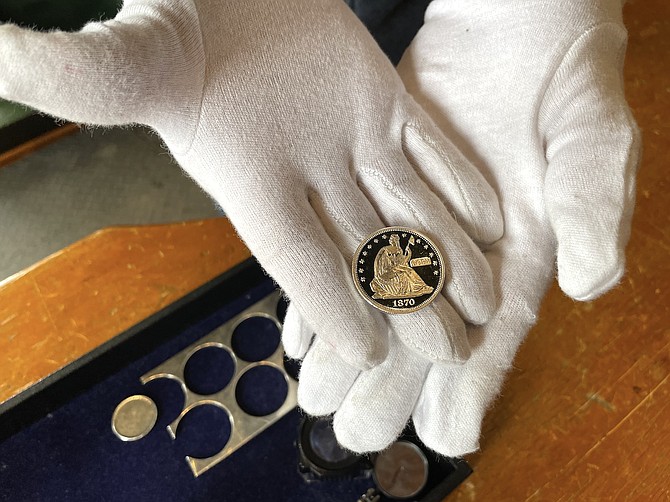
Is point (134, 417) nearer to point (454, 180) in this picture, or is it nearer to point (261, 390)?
point (261, 390)

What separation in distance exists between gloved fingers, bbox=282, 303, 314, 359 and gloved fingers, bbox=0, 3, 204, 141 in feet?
0.75

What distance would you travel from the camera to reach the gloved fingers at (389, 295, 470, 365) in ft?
1.71

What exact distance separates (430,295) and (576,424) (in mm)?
303

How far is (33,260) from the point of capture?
833mm

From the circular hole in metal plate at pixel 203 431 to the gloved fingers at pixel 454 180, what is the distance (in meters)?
0.45

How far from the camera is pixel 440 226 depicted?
549 mm

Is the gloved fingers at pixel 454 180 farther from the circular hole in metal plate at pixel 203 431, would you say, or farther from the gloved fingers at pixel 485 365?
the circular hole in metal plate at pixel 203 431

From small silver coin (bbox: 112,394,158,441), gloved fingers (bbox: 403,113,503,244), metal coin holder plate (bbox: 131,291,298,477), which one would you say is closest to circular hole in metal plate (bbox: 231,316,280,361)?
metal coin holder plate (bbox: 131,291,298,477)

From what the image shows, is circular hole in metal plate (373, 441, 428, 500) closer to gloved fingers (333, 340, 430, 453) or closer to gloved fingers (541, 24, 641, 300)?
gloved fingers (333, 340, 430, 453)

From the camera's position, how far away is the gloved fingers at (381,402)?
1.76 feet

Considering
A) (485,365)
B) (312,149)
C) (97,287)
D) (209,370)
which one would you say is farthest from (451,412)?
(97,287)

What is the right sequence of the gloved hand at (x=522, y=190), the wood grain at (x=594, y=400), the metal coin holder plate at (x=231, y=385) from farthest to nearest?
the metal coin holder plate at (x=231, y=385)
the wood grain at (x=594, y=400)
the gloved hand at (x=522, y=190)

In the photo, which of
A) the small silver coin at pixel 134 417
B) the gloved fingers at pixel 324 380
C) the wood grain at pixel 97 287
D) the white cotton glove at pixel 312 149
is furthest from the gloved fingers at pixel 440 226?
the small silver coin at pixel 134 417

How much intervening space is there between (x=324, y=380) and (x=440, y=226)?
0.67 feet
